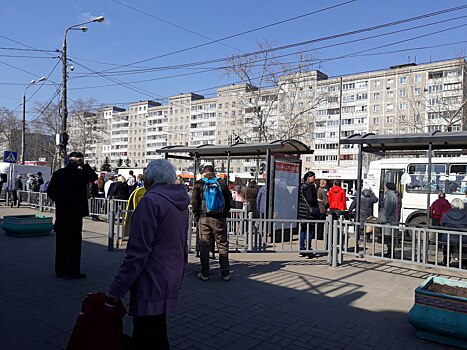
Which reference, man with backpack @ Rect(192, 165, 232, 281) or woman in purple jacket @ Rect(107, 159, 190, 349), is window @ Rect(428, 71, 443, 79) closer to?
man with backpack @ Rect(192, 165, 232, 281)

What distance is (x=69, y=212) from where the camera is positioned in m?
6.26

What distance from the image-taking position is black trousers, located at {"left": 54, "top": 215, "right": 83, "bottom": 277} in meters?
6.24

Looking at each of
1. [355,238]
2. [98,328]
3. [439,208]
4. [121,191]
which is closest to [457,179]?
[439,208]

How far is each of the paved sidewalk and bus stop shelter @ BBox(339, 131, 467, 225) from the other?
105 inches

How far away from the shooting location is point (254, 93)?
36.9 meters

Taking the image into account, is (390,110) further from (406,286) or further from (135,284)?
(135,284)

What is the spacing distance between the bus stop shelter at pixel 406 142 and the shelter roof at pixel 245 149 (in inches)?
86.9

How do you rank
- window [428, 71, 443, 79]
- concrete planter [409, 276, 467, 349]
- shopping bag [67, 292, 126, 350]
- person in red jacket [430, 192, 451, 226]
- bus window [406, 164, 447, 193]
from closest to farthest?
1. shopping bag [67, 292, 126, 350]
2. concrete planter [409, 276, 467, 349]
3. person in red jacket [430, 192, 451, 226]
4. bus window [406, 164, 447, 193]
5. window [428, 71, 443, 79]

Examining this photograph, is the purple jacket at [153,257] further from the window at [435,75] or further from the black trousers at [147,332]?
the window at [435,75]

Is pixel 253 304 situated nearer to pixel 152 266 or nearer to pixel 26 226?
pixel 152 266

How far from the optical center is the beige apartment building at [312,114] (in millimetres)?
37000

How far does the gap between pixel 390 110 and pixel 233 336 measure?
69.5 metres

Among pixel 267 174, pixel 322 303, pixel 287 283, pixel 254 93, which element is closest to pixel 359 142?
pixel 267 174

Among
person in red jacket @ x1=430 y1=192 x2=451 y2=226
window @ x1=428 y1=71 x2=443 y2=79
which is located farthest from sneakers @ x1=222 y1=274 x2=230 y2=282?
window @ x1=428 y1=71 x2=443 y2=79
